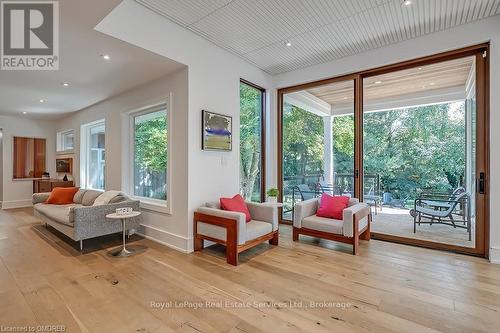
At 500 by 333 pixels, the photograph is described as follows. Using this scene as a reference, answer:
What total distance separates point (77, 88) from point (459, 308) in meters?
6.12

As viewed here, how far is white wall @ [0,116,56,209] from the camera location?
692 centimetres

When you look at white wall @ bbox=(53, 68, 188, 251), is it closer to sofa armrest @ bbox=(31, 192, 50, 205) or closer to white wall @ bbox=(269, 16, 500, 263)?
sofa armrest @ bbox=(31, 192, 50, 205)

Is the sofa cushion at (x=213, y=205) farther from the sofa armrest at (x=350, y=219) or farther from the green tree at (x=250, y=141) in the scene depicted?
the sofa armrest at (x=350, y=219)

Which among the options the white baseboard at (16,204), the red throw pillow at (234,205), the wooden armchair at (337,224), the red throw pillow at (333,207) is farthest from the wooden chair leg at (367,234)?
the white baseboard at (16,204)

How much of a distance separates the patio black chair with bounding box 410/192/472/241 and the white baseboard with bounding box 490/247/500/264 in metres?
0.40

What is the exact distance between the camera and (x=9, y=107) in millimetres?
5926

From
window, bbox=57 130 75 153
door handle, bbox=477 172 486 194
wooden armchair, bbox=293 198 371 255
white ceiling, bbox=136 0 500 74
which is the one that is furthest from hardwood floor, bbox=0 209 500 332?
window, bbox=57 130 75 153

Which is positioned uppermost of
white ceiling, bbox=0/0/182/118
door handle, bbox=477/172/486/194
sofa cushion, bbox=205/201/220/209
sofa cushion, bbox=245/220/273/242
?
white ceiling, bbox=0/0/182/118

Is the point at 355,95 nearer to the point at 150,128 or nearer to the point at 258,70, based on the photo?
the point at 258,70

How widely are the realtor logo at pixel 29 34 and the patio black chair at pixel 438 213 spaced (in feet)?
17.1

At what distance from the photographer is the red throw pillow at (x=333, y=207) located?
145 inches

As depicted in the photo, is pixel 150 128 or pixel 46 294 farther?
pixel 150 128

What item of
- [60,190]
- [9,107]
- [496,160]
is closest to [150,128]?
[60,190]

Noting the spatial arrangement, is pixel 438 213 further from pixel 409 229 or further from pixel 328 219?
pixel 328 219
